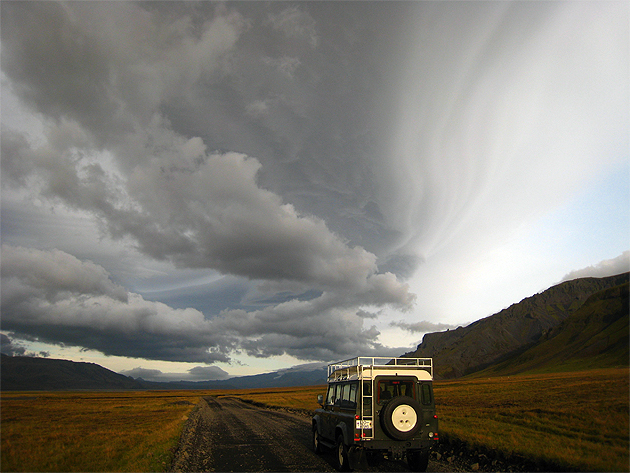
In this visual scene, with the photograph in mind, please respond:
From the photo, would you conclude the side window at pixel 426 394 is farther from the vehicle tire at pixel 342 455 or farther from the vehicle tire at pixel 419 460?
the vehicle tire at pixel 342 455

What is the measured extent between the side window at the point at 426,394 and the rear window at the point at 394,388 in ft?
1.63

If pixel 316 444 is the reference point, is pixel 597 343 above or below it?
above

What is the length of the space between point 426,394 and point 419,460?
91.5 inches

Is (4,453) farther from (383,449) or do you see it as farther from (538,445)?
(538,445)

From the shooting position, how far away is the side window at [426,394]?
13.8 meters

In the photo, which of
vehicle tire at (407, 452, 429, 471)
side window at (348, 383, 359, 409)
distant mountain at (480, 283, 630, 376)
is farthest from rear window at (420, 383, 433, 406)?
distant mountain at (480, 283, 630, 376)

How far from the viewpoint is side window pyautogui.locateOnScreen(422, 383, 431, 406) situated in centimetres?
1376

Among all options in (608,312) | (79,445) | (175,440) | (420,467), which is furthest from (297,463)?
(608,312)

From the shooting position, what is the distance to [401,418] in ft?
42.0

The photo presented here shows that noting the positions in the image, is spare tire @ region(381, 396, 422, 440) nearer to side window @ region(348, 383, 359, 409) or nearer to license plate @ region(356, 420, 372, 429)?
license plate @ region(356, 420, 372, 429)

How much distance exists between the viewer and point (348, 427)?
13336 millimetres

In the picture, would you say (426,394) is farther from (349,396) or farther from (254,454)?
(254,454)

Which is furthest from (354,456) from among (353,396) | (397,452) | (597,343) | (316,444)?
(597,343)

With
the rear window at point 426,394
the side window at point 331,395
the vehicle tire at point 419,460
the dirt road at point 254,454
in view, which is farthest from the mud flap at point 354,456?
the side window at point 331,395
